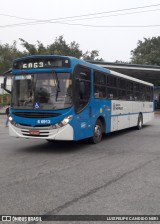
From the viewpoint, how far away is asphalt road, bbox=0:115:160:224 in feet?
16.2

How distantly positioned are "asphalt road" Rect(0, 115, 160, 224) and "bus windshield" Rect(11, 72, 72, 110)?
4.88 ft

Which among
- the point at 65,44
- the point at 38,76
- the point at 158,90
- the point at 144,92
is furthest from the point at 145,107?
the point at 65,44

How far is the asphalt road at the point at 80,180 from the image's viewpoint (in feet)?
16.2

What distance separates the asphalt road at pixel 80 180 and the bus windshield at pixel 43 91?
1488 mm

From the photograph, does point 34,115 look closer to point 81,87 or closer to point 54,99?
point 54,99

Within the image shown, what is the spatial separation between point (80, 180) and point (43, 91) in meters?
3.97

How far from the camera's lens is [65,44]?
61.9 metres

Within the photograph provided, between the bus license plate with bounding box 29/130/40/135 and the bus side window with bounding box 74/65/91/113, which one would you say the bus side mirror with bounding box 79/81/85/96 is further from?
the bus license plate with bounding box 29/130/40/135

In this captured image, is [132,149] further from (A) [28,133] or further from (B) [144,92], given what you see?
(B) [144,92]

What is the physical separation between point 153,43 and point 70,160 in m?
64.0

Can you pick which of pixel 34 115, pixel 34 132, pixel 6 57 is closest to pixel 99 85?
pixel 34 115

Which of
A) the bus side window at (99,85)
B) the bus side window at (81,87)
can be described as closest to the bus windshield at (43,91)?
the bus side window at (81,87)

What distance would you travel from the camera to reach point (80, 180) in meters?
6.53

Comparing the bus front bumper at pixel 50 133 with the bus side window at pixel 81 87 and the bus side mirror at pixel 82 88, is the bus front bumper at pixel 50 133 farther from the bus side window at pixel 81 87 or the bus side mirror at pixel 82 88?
the bus side mirror at pixel 82 88
